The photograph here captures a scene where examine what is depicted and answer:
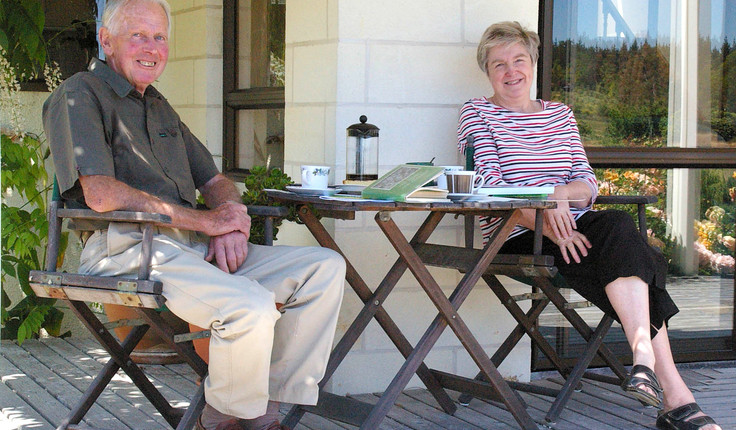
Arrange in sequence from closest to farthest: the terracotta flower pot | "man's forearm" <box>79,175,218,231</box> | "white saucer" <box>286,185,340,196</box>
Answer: "man's forearm" <box>79,175,218,231</box>, "white saucer" <box>286,185,340,196</box>, the terracotta flower pot

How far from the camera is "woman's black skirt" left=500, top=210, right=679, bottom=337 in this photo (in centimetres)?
337

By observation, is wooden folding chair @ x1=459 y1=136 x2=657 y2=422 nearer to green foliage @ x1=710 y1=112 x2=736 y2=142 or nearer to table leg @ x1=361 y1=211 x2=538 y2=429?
table leg @ x1=361 y1=211 x2=538 y2=429

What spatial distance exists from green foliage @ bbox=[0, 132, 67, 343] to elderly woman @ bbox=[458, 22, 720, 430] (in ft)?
6.97

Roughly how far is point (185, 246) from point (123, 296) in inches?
12.1

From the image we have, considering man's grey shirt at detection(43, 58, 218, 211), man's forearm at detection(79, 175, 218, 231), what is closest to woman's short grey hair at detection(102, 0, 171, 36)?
man's grey shirt at detection(43, 58, 218, 211)

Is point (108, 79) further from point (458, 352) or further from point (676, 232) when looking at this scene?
point (676, 232)

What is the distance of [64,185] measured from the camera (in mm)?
2941

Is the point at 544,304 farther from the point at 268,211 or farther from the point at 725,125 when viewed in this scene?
the point at 725,125

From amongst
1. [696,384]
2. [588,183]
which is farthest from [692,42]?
[696,384]

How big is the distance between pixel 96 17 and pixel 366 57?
7.59ft

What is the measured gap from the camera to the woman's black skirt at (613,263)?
11.0ft

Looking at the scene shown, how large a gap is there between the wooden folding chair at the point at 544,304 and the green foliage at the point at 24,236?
6.82 ft

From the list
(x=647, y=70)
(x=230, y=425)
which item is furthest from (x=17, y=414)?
(x=647, y=70)

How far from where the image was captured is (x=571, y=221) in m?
3.57
